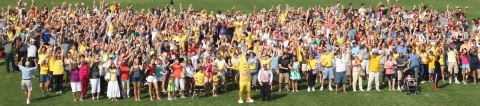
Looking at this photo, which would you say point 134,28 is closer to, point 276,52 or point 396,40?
point 276,52

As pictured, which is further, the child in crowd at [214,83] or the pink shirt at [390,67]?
the pink shirt at [390,67]

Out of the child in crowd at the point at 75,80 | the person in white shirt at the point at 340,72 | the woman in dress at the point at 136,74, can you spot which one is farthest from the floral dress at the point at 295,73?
the child in crowd at the point at 75,80

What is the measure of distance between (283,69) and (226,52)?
2.66 metres

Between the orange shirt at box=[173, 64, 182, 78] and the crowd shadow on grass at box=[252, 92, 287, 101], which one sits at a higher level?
the orange shirt at box=[173, 64, 182, 78]

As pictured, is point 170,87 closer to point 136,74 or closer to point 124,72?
point 136,74

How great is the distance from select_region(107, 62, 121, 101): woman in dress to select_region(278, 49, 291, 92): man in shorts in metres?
5.66

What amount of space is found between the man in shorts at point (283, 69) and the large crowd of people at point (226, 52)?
0.13 feet

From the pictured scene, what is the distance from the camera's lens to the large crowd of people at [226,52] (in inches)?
922

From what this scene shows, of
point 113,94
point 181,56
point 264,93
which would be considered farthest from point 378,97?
point 113,94

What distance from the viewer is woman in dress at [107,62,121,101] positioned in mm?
22891

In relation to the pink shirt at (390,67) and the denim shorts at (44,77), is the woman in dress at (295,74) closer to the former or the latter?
the pink shirt at (390,67)

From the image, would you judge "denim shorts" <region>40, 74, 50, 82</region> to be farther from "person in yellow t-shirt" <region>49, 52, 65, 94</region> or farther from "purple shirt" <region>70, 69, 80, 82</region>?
"purple shirt" <region>70, 69, 80, 82</region>

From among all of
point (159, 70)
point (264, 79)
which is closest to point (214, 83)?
point (159, 70)

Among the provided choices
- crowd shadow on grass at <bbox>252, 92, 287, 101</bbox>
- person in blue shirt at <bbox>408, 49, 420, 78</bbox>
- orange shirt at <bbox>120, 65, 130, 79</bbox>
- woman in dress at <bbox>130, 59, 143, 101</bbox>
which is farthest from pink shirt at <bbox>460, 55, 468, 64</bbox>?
orange shirt at <bbox>120, 65, 130, 79</bbox>
